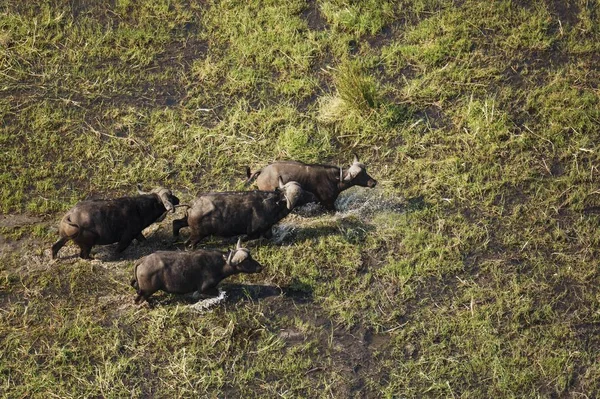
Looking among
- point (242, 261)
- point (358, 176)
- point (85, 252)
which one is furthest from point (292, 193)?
point (85, 252)

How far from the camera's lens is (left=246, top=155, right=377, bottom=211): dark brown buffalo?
1218 cm

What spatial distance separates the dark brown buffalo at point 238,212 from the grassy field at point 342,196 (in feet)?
1.08

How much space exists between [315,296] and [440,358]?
178 centimetres

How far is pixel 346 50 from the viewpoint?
14500 mm

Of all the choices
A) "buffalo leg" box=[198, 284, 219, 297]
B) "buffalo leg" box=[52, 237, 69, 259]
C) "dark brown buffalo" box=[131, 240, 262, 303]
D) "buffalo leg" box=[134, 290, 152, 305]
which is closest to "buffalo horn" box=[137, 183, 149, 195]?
"buffalo leg" box=[52, 237, 69, 259]

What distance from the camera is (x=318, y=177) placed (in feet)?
39.9

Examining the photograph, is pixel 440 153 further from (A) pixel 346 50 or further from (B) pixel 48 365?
(B) pixel 48 365

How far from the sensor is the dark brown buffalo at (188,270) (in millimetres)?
10695

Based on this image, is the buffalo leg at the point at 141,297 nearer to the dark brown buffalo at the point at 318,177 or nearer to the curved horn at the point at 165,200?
the curved horn at the point at 165,200

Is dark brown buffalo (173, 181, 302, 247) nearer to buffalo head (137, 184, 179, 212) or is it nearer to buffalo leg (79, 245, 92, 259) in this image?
buffalo head (137, 184, 179, 212)

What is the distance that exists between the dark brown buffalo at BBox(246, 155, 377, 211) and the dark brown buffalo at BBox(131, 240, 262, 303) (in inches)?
58.8

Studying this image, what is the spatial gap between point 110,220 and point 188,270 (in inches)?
51.3

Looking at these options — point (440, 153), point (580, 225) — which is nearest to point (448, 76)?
point (440, 153)

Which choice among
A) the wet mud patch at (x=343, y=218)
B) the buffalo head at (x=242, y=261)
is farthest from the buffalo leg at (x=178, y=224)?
the wet mud patch at (x=343, y=218)
